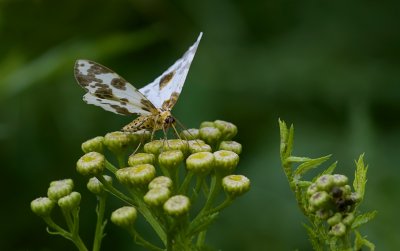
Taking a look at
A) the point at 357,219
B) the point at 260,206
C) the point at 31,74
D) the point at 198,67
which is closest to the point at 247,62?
the point at 198,67

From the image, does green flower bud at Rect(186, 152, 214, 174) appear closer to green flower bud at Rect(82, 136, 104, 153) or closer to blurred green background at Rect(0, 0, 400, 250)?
green flower bud at Rect(82, 136, 104, 153)

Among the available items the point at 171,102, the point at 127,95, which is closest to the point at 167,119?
the point at 171,102

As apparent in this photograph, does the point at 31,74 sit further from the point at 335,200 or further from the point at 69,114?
the point at 335,200

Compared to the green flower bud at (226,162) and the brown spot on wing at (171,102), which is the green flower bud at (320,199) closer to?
the green flower bud at (226,162)

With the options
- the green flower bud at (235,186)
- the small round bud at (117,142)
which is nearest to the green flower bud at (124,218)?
the green flower bud at (235,186)

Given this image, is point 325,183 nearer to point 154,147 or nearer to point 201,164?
point 201,164
